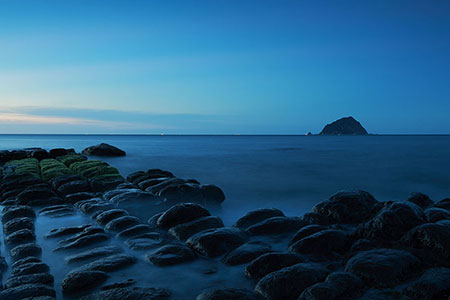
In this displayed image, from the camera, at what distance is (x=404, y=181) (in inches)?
671

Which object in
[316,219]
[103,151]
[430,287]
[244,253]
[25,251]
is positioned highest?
[430,287]

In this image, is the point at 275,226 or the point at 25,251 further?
the point at 275,226

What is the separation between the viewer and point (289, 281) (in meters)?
4.31

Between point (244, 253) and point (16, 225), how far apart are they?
518 centimetres

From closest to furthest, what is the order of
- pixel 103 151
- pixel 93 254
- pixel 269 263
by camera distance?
pixel 269 263 → pixel 93 254 → pixel 103 151

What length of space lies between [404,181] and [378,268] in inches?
568

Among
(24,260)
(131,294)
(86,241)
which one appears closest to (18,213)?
(86,241)

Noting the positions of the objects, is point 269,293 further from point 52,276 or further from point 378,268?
point 52,276

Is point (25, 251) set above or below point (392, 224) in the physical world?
below

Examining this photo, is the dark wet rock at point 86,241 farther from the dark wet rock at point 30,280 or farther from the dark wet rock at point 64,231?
Result: the dark wet rock at point 30,280

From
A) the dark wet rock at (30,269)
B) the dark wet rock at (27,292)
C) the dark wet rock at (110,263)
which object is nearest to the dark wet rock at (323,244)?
the dark wet rock at (110,263)

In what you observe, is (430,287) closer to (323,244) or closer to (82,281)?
(323,244)

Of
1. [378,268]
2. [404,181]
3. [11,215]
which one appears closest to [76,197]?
[11,215]

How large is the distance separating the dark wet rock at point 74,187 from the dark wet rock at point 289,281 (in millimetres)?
8922
